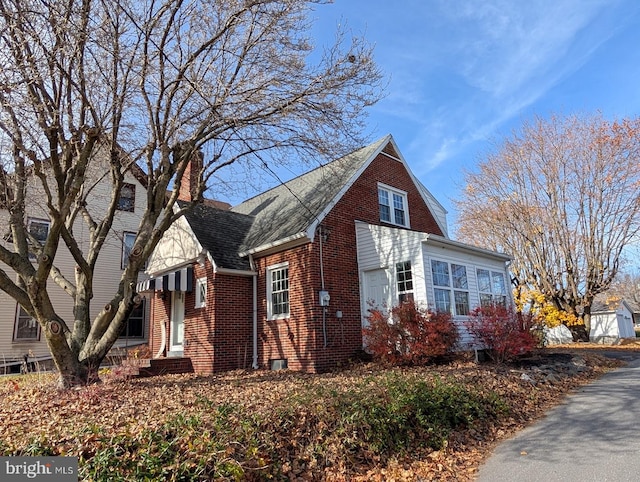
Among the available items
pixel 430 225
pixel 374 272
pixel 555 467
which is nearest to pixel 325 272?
pixel 374 272

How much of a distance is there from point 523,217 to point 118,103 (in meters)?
20.3

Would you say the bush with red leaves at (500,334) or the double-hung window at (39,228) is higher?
the double-hung window at (39,228)

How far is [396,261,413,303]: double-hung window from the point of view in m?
11.3

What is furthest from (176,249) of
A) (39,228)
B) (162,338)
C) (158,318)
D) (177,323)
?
(39,228)

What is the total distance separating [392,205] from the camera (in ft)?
48.5

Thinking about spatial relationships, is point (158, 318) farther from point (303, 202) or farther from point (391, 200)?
point (391, 200)

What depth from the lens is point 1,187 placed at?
29.8 feet

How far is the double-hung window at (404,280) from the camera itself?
37.1 feet

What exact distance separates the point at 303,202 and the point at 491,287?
676cm

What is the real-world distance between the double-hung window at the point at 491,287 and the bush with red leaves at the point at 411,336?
3.22 m

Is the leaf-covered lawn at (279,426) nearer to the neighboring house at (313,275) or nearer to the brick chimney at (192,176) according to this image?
the neighboring house at (313,275)

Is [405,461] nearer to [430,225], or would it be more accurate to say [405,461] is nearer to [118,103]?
[118,103]

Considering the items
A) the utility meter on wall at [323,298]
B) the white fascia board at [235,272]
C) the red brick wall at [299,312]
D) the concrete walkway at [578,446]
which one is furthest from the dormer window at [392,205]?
the concrete walkway at [578,446]

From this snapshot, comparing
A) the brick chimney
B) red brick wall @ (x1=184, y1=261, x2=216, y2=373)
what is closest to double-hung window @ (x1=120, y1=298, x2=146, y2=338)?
the brick chimney
